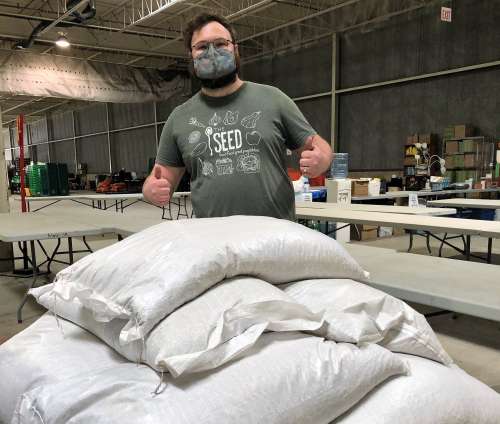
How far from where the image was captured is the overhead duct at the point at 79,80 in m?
8.60

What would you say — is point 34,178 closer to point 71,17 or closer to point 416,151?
point 71,17

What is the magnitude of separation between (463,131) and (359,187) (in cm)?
301

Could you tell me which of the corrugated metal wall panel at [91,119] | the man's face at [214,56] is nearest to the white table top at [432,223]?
the man's face at [214,56]

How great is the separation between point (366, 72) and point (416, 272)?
26.5ft

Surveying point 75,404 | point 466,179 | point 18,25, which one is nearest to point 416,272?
point 75,404

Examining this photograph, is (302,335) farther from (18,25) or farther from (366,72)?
(18,25)

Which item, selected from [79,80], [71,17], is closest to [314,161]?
[71,17]

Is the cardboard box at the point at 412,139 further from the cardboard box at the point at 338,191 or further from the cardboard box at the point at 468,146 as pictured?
the cardboard box at the point at 338,191

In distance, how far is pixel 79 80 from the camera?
9.34 m

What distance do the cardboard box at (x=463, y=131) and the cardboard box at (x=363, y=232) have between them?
2.80 metres

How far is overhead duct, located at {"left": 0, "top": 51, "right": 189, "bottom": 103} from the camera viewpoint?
8602 millimetres


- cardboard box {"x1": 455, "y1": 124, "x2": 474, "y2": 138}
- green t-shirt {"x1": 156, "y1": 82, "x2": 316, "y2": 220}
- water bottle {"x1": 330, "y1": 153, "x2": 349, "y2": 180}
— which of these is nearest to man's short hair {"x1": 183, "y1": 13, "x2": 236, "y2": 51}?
green t-shirt {"x1": 156, "y1": 82, "x2": 316, "y2": 220}

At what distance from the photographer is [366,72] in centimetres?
911

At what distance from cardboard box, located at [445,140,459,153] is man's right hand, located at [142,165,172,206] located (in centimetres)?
737
